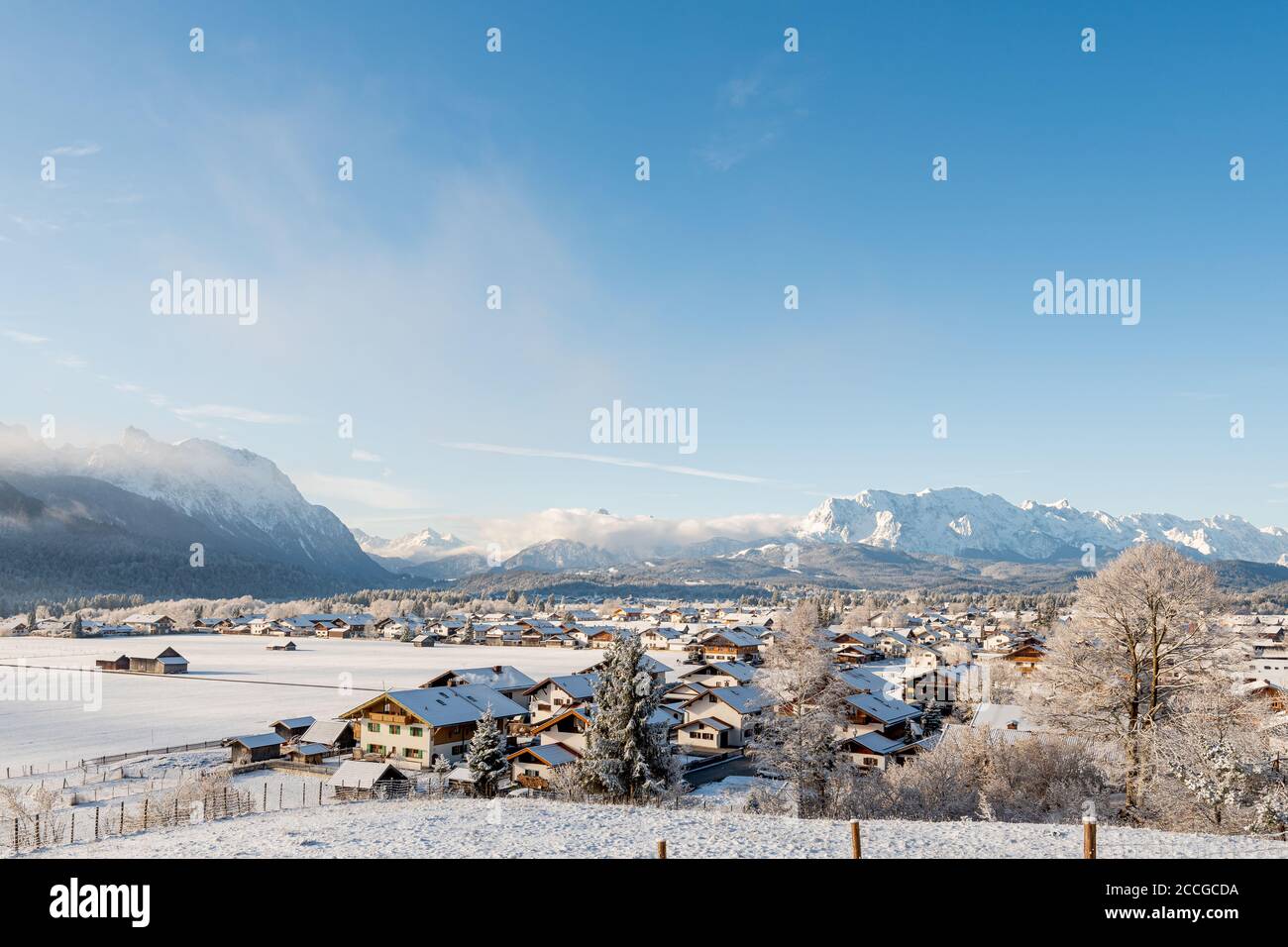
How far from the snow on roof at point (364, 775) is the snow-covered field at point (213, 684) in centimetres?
1802

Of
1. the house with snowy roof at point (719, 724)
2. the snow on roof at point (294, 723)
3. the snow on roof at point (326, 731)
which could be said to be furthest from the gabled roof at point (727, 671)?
the snow on roof at point (294, 723)

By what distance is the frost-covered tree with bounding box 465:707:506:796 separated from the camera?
3394 centimetres

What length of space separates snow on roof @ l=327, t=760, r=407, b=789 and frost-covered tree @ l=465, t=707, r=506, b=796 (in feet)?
15.6

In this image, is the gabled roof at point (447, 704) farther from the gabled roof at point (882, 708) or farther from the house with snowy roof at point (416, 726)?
the gabled roof at point (882, 708)

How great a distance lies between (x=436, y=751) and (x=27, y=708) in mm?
39640

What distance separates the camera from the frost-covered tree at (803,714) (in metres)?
30.6

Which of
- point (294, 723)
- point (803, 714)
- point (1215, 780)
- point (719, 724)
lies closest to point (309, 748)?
point (294, 723)

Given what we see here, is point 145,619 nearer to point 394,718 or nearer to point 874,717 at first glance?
point 394,718

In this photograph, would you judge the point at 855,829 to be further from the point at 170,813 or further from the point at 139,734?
the point at 139,734

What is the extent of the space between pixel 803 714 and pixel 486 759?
46.7 feet

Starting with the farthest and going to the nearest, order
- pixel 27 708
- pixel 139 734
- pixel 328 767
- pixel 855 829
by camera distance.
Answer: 1. pixel 27 708
2. pixel 139 734
3. pixel 328 767
4. pixel 855 829

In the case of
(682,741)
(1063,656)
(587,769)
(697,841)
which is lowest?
(682,741)

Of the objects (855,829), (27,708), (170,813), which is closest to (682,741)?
(170,813)

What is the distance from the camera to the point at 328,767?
43906 mm
